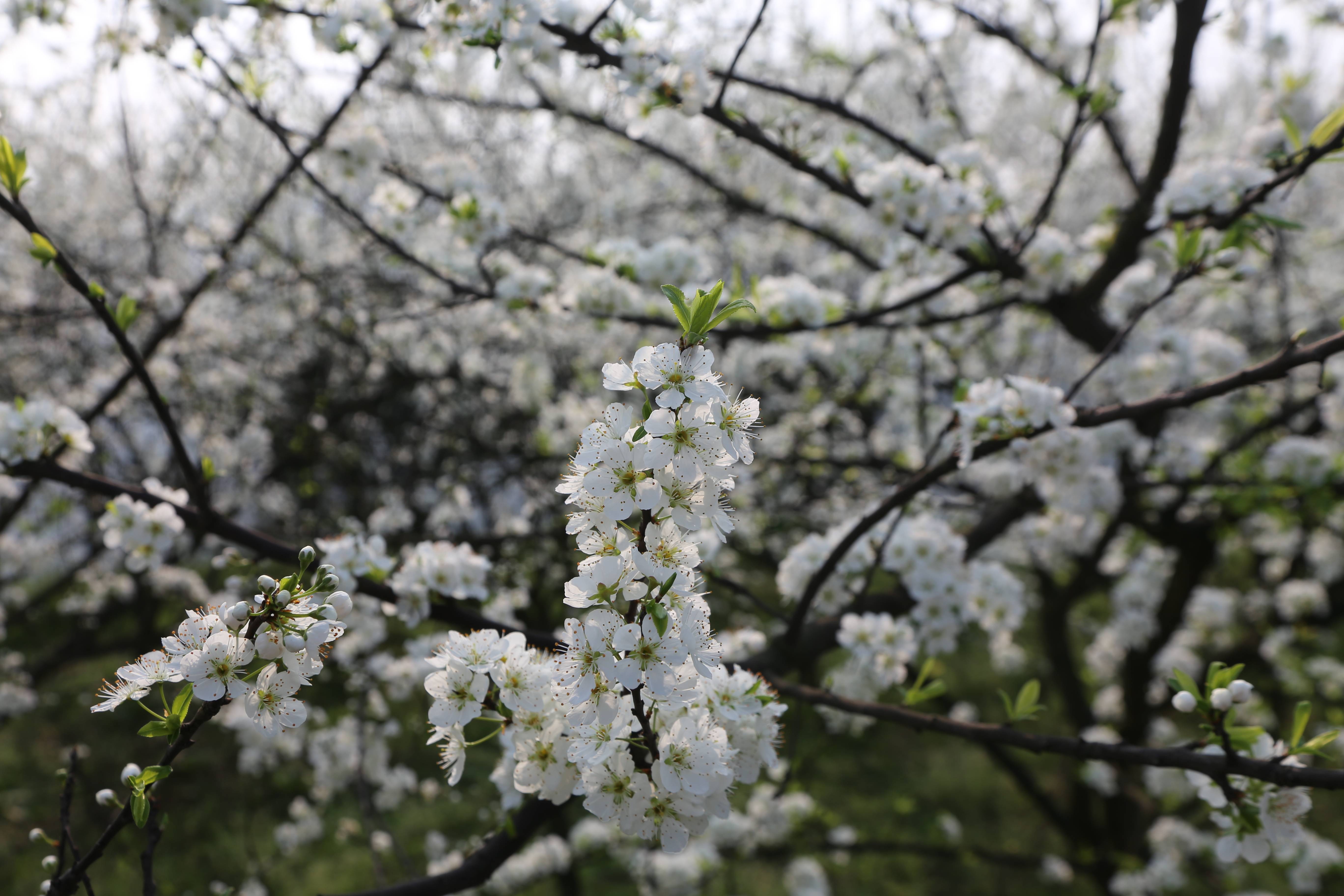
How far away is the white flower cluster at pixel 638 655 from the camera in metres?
1.09

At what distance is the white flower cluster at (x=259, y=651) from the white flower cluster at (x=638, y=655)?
0.22 metres

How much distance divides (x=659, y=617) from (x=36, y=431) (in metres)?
1.95

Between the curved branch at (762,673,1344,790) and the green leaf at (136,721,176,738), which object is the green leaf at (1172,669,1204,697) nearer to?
the curved branch at (762,673,1344,790)

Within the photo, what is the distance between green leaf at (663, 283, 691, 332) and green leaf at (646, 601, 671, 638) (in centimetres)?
43

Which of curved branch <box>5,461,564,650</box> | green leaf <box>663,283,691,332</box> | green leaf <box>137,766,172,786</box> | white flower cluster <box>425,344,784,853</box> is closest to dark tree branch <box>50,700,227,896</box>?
green leaf <box>137,766,172,786</box>

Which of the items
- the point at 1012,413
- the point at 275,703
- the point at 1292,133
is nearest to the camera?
the point at 275,703

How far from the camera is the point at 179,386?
244 inches

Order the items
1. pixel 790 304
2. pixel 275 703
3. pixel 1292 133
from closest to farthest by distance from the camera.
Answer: pixel 275 703
pixel 1292 133
pixel 790 304

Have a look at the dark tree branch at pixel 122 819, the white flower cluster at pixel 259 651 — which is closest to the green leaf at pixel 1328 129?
the white flower cluster at pixel 259 651

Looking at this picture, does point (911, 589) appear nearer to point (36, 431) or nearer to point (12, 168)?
point (36, 431)

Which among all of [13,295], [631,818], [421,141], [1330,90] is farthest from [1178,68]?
[13,295]

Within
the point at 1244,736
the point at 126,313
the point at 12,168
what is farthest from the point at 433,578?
the point at 1244,736

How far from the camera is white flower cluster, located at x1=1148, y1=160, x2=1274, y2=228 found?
100 inches

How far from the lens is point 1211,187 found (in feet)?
8.51
